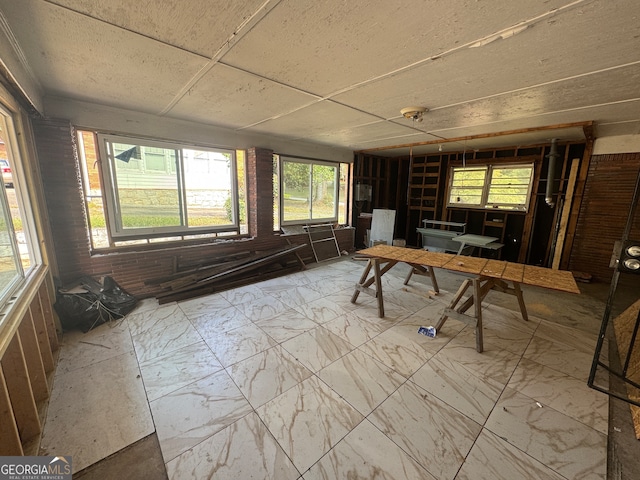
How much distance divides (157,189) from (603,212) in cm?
737

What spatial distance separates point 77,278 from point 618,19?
17.4 feet

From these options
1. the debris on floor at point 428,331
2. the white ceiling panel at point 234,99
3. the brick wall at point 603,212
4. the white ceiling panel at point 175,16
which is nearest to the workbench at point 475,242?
the brick wall at point 603,212

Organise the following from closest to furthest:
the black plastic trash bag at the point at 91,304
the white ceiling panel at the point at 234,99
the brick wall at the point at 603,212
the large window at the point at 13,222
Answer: the large window at the point at 13,222 → the white ceiling panel at the point at 234,99 → the black plastic trash bag at the point at 91,304 → the brick wall at the point at 603,212

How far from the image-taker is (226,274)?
3.99 metres

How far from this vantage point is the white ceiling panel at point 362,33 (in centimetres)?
131

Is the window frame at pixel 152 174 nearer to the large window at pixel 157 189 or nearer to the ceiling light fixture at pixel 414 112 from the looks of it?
the large window at pixel 157 189

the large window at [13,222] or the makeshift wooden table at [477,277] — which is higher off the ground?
the large window at [13,222]

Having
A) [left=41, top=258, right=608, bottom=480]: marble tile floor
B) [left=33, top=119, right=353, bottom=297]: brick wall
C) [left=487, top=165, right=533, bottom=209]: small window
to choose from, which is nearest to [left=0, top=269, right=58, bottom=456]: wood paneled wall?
[left=41, top=258, right=608, bottom=480]: marble tile floor

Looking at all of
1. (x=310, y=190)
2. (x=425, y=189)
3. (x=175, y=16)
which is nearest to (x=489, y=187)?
(x=425, y=189)

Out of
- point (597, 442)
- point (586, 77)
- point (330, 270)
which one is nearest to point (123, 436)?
point (597, 442)

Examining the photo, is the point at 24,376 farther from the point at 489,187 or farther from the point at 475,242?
the point at 489,187

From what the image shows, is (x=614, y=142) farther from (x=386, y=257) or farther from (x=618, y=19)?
(x=386, y=257)

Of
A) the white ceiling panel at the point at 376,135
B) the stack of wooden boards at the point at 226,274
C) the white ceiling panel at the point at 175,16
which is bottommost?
the stack of wooden boards at the point at 226,274

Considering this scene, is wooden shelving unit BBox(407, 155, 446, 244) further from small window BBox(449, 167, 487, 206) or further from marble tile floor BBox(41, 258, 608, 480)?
marble tile floor BBox(41, 258, 608, 480)
